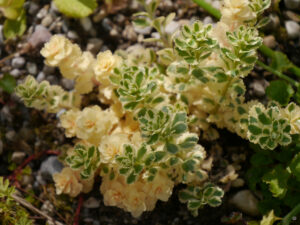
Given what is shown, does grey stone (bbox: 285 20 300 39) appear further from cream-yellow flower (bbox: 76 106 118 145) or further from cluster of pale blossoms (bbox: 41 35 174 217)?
cream-yellow flower (bbox: 76 106 118 145)

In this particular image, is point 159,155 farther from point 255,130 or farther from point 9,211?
point 9,211

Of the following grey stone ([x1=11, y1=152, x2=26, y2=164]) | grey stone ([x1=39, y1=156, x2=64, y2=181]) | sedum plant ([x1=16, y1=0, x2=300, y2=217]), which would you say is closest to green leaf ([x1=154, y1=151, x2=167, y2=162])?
sedum plant ([x1=16, y1=0, x2=300, y2=217])

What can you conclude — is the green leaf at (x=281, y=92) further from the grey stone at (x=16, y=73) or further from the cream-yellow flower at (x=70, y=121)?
the grey stone at (x=16, y=73)

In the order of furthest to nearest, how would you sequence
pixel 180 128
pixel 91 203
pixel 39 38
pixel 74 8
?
pixel 39 38 < pixel 74 8 < pixel 91 203 < pixel 180 128

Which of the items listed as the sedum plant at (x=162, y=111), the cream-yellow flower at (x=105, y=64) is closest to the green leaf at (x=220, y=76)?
the sedum plant at (x=162, y=111)

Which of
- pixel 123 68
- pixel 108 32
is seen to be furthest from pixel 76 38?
pixel 123 68

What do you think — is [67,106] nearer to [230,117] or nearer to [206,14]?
[230,117]

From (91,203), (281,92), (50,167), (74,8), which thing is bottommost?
(91,203)

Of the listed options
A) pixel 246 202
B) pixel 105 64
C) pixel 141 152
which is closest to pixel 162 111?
pixel 141 152

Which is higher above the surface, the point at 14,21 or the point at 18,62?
the point at 14,21
